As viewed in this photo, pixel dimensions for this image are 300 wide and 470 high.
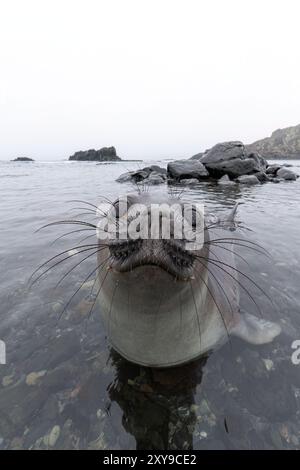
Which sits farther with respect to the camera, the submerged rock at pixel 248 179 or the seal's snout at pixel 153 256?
the submerged rock at pixel 248 179

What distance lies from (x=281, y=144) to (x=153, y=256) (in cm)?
9290

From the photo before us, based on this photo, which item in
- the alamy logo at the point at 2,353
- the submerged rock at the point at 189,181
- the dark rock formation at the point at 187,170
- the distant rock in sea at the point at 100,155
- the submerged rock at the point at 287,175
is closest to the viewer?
the alamy logo at the point at 2,353

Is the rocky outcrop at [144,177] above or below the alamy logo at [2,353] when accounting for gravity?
above

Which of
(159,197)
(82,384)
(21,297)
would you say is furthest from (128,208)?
(21,297)

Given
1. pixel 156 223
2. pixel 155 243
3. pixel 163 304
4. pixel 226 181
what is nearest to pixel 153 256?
pixel 155 243

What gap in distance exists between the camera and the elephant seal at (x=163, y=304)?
198 cm

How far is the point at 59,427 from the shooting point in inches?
91.4

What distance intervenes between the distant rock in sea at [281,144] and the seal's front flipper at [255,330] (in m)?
84.7

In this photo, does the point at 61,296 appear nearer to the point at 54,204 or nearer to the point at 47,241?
the point at 47,241

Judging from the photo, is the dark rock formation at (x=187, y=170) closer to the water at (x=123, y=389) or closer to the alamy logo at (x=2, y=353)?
the water at (x=123, y=389)

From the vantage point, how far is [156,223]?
1.92 meters

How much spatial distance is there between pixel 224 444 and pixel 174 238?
1.68 metres

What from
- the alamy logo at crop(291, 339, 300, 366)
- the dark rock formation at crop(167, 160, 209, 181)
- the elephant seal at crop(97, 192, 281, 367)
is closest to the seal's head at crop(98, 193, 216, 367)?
the elephant seal at crop(97, 192, 281, 367)

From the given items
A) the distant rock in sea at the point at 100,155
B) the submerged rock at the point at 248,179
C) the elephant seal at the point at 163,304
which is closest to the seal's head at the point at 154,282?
the elephant seal at the point at 163,304
